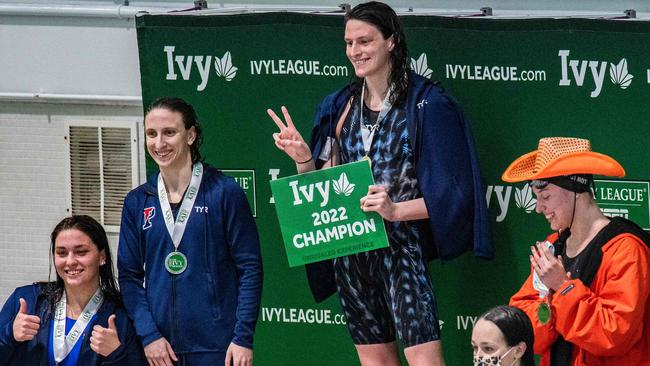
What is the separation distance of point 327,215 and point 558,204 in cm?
102

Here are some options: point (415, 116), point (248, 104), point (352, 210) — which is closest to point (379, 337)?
point (352, 210)

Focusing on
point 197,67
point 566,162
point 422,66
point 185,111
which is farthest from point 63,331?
point 566,162

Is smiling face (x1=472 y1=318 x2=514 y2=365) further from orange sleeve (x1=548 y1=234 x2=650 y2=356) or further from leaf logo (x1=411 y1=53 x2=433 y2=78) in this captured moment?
leaf logo (x1=411 y1=53 x2=433 y2=78)

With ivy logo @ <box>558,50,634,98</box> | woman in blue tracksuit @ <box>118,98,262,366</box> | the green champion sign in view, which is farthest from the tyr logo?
ivy logo @ <box>558,50,634,98</box>

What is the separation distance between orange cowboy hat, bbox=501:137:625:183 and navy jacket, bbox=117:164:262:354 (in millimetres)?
1177

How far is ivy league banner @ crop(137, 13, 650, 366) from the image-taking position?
618 centimetres

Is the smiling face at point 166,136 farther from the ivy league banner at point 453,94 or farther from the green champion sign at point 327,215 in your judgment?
the ivy league banner at point 453,94

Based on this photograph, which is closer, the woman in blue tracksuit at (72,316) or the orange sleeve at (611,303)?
the orange sleeve at (611,303)

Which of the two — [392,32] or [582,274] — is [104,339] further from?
[582,274]

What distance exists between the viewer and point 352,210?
5648mm

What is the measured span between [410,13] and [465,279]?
4.16ft

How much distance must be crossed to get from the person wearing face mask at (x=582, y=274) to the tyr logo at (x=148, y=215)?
1.52 metres

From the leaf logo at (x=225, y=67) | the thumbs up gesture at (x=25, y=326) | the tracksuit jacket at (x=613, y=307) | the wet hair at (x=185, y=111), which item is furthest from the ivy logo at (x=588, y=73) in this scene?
the thumbs up gesture at (x=25, y=326)

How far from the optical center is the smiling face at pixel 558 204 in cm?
516
